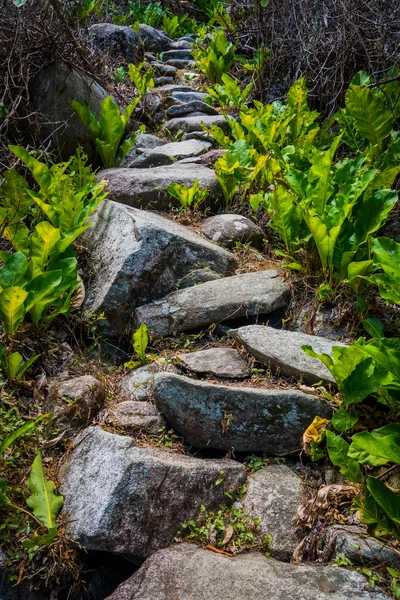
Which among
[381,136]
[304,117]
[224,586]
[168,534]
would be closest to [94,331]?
[168,534]

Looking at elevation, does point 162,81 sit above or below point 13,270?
below

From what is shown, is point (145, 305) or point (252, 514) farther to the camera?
point (145, 305)

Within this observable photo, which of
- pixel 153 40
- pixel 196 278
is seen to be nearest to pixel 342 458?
pixel 196 278

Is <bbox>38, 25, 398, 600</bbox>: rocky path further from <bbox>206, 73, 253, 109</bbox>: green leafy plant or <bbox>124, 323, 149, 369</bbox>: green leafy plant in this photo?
<bbox>206, 73, 253, 109</bbox>: green leafy plant

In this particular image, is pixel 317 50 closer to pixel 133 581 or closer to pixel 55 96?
pixel 55 96

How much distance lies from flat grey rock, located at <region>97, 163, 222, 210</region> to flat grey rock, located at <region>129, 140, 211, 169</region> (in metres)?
0.65

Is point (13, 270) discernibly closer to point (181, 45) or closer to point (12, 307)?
point (12, 307)

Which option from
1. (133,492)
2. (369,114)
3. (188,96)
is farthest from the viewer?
(188,96)

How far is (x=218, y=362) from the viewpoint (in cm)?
288

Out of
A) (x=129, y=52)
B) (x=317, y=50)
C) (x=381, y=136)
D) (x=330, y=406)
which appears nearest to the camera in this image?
(x=330, y=406)

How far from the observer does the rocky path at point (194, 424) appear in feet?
6.55

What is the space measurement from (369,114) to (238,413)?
2.36 m

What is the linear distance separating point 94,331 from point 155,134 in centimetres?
356

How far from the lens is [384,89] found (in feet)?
14.1
